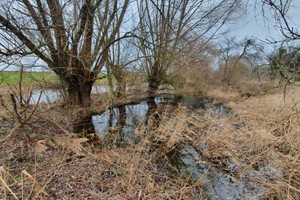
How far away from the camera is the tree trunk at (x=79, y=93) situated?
6650 mm

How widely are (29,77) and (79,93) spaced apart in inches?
81.1

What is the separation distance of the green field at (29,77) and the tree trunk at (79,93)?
89 cm

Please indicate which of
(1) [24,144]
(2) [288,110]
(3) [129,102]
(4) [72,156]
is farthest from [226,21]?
(1) [24,144]

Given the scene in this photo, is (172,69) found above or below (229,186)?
above

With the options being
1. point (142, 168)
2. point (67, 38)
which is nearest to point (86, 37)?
point (67, 38)

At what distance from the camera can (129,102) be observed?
9641 millimetres

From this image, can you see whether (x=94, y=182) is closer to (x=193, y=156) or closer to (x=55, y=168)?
(x=55, y=168)

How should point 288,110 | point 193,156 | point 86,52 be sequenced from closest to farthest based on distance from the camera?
point 193,156 < point 288,110 < point 86,52

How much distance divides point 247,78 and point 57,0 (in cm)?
1796

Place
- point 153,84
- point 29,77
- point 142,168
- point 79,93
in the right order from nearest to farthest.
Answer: point 142,168, point 29,77, point 79,93, point 153,84

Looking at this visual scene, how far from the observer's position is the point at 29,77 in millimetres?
5445

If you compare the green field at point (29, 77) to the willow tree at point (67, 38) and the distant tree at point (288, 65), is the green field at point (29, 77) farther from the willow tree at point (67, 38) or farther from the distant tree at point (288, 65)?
the distant tree at point (288, 65)

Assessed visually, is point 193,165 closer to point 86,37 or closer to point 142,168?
point 142,168

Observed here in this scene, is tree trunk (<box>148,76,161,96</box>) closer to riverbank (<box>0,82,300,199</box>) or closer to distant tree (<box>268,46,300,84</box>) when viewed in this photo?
riverbank (<box>0,82,300,199</box>)
